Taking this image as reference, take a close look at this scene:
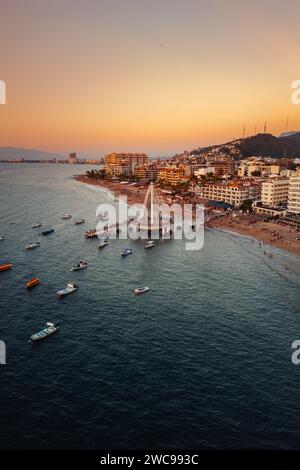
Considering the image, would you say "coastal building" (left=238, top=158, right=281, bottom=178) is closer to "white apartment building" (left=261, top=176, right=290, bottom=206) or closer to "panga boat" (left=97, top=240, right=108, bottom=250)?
"white apartment building" (left=261, top=176, right=290, bottom=206)

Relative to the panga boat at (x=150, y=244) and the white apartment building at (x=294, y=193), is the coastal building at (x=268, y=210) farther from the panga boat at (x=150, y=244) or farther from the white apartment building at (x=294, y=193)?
the panga boat at (x=150, y=244)

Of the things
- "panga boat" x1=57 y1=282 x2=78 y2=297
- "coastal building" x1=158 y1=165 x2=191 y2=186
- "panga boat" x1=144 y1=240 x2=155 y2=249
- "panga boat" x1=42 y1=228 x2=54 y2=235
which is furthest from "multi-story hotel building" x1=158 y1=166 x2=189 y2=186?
"panga boat" x1=57 y1=282 x2=78 y2=297

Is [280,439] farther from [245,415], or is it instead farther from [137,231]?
[137,231]

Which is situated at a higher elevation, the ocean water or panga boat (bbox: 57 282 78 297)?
panga boat (bbox: 57 282 78 297)

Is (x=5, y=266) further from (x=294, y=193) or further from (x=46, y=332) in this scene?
(x=294, y=193)

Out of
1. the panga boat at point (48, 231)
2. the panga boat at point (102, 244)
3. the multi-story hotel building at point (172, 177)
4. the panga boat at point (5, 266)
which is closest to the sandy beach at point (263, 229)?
the panga boat at point (102, 244)

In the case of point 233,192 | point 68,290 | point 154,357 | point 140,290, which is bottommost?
point 154,357

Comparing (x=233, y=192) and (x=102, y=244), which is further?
(x=233, y=192)

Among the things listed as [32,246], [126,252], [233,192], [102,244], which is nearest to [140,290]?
[126,252]
